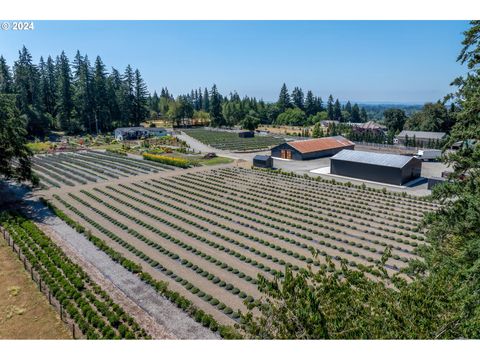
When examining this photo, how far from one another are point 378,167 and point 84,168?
41079 millimetres

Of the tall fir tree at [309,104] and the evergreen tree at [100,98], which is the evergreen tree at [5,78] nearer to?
the evergreen tree at [100,98]

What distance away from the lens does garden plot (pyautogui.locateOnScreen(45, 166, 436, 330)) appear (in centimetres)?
2039

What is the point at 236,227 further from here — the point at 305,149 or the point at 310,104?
the point at 310,104

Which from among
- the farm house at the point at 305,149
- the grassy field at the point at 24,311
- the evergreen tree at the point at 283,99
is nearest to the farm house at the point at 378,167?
the farm house at the point at 305,149

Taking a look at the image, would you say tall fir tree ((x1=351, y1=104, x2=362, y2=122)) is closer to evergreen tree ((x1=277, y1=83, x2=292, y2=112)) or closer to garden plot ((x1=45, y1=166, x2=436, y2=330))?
evergreen tree ((x1=277, y1=83, x2=292, y2=112))

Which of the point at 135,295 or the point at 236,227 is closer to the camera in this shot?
the point at 135,295

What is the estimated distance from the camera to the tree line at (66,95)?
3172 inches

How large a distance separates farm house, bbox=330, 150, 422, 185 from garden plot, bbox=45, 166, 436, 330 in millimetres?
4531

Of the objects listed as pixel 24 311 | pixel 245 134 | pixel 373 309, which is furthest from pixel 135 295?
pixel 245 134

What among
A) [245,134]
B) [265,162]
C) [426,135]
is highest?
[245,134]

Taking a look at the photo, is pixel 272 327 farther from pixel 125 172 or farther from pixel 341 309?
pixel 125 172

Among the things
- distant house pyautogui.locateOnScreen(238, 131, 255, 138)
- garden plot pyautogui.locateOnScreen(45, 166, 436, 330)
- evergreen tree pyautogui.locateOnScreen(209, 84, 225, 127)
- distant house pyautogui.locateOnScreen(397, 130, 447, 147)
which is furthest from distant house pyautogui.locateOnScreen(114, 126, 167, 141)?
distant house pyautogui.locateOnScreen(397, 130, 447, 147)

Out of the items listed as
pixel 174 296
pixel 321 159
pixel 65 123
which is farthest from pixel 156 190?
pixel 65 123

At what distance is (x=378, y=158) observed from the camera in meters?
43.8
